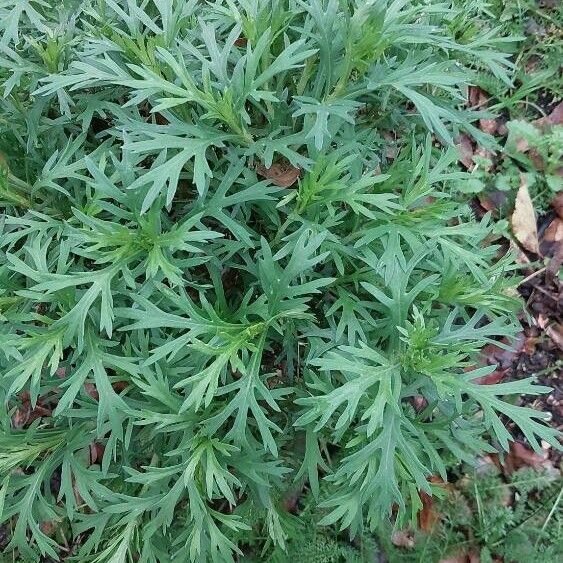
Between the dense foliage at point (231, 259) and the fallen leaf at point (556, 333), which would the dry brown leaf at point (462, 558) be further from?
the fallen leaf at point (556, 333)

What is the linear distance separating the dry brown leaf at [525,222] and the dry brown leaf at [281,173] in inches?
44.6

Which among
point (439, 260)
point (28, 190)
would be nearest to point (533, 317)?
point (439, 260)

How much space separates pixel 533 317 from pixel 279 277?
1.36 metres

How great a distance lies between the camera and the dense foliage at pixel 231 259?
1.61 metres

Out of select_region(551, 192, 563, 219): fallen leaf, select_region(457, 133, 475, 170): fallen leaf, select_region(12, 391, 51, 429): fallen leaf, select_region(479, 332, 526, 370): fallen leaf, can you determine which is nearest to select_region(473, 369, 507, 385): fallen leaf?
select_region(479, 332, 526, 370): fallen leaf

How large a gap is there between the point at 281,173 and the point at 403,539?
1.44 m

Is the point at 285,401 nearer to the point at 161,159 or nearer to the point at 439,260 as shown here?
the point at 439,260

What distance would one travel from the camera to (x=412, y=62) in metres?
1.78

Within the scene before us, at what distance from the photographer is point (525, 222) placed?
2631 millimetres

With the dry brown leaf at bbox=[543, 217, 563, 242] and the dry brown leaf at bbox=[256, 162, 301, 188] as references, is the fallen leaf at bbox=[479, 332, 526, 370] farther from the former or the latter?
the dry brown leaf at bbox=[256, 162, 301, 188]

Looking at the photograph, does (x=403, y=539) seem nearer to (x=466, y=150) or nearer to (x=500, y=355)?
(x=500, y=355)

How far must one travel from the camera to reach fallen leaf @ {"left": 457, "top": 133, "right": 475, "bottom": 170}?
2.71 meters

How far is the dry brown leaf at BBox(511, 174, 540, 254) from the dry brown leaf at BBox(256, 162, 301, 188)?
3.71 feet

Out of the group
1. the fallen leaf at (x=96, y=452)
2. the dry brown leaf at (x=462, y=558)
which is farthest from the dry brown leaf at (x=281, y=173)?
the dry brown leaf at (x=462, y=558)
